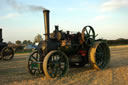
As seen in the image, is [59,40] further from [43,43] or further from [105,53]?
[105,53]

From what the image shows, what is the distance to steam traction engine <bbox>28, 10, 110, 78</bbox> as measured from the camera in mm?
5598

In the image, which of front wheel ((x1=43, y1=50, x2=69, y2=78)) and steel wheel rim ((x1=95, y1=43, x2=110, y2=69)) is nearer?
front wheel ((x1=43, y1=50, x2=69, y2=78))

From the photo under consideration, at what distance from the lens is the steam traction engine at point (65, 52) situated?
5.60 m

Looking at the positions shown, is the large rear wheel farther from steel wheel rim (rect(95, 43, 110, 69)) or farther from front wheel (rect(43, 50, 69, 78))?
front wheel (rect(43, 50, 69, 78))

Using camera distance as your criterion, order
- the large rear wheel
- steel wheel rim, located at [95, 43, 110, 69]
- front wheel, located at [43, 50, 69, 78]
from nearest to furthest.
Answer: front wheel, located at [43, 50, 69, 78] → the large rear wheel → steel wheel rim, located at [95, 43, 110, 69]

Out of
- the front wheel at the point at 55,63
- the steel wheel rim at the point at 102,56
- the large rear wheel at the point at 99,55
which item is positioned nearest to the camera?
the front wheel at the point at 55,63

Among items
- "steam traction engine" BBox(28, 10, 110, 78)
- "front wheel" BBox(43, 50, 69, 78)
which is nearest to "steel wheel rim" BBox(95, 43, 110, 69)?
"steam traction engine" BBox(28, 10, 110, 78)

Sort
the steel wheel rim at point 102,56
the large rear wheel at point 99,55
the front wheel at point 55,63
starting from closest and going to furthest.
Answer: the front wheel at point 55,63
the large rear wheel at point 99,55
the steel wheel rim at point 102,56

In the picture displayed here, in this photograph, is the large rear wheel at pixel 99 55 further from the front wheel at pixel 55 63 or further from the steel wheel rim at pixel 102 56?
the front wheel at pixel 55 63

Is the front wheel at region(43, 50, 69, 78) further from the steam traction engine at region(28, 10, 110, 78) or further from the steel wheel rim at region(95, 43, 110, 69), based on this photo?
the steel wheel rim at region(95, 43, 110, 69)

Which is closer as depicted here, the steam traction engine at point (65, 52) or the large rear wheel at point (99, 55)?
the steam traction engine at point (65, 52)

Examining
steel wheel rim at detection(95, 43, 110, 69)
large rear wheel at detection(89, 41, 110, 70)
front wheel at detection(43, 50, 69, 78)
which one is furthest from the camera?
steel wheel rim at detection(95, 43, 110, 69)

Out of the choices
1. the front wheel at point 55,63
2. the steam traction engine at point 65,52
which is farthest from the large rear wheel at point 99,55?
the front wheel at point 55,63

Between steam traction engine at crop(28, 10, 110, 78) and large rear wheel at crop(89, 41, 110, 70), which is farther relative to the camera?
large rear wheel at crop(89, 41, 110, 70)
